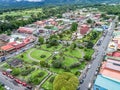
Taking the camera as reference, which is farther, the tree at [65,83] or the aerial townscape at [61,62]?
the aerial townscape at [61,62]

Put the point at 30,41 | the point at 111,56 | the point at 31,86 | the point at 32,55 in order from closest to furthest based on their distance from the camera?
the point at 31,86, the point at 111,56, the point at 32,55, the point at 30,41

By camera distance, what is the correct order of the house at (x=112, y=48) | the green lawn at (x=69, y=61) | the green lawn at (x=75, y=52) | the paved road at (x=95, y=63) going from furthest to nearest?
the green lawn at (x=75, y=52) → the house at (x=112, y=48) → the green lawn at (x=69, y=61) → the paved road at (x=95, y=63)

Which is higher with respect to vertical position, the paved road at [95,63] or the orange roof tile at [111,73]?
the orange roof tile at [111,73]

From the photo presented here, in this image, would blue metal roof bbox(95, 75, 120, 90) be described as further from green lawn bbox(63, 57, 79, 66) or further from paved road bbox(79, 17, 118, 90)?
green lawn bbox(63, 57, 79, 66)

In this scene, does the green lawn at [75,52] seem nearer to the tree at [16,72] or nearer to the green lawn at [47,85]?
the green lawn at [47,85]

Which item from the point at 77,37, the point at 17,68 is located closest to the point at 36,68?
the point at 17,68

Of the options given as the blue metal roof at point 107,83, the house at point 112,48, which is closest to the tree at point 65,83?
the blue metal roof at point 107,83

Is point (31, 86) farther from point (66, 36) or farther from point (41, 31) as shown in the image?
point (41, 31)

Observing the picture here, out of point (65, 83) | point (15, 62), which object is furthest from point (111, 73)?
point (15, 62)

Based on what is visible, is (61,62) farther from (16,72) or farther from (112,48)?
(112,48)

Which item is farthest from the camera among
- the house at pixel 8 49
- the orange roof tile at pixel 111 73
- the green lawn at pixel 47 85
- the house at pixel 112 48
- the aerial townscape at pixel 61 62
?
the house at pixel 8 49

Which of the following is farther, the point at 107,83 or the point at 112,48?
the point at 112,48
